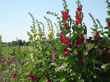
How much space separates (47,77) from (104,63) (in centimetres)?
142

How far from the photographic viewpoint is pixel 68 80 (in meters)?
2.78

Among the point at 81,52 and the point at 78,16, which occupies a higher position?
the point at 78,16

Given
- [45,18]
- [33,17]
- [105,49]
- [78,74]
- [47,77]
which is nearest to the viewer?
[78,74]

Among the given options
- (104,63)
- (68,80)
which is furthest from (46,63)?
(104,63)

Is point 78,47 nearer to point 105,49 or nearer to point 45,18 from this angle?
point 105,49

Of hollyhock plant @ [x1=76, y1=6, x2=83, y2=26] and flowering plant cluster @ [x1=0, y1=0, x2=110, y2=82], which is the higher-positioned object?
hollyhock plant @ [x1=76, y1=6, x2=83, y2=26]

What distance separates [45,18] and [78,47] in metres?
2.52

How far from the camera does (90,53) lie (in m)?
2.72

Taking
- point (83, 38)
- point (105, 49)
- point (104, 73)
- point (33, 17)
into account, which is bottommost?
point (104, 73)

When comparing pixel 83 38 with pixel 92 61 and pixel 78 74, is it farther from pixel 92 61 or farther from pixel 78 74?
pixel 78 74

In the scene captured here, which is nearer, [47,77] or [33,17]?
[47,77]

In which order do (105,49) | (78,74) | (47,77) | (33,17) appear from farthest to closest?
(33,17) < (47,77) < (105,49) < (78,74)

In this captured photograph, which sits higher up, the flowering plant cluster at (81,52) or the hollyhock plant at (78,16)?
the hollyhock plant at (78,16)

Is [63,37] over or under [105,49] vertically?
over
